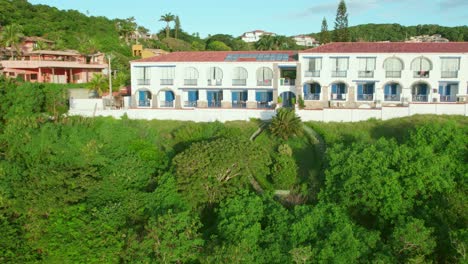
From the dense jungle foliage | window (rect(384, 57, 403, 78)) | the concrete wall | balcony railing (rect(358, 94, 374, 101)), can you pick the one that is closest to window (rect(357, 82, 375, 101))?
balcony railing (rect(358, 94, 374, 101))

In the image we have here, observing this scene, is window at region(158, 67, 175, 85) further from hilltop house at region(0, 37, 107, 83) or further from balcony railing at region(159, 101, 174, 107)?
hilltop house at region(0, 37, 107, 83)

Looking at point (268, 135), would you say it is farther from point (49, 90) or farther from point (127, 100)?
point (49, 90)

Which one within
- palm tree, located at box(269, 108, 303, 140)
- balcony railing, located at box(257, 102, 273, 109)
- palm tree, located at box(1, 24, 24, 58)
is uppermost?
palm tree, located at box(1, 24, 24, 58)

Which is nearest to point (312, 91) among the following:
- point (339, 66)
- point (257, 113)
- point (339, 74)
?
point (339, 74)

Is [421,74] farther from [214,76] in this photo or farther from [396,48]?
[214,76]

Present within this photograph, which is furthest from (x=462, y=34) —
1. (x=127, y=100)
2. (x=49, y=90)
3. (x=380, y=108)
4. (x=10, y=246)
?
(x=10, y=246)

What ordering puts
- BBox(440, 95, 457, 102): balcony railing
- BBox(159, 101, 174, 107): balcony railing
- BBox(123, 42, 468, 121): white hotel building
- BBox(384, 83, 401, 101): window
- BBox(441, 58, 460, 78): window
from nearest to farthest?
BBox(441, 58, 460, 78): window → BBox(123, 42, 468, 121): white hotel building → BBox(440, 95, 457, 102): balcony railing → BBox(384, 83, 401, 101): window → BBox(159, 101, 174, 107): balcony railing

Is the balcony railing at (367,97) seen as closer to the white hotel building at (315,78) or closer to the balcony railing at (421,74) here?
the white hotel building at (315,78)
